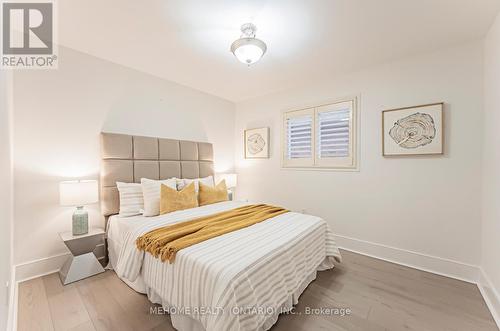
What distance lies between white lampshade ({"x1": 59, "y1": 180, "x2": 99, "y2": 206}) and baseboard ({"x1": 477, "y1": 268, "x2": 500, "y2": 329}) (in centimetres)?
380

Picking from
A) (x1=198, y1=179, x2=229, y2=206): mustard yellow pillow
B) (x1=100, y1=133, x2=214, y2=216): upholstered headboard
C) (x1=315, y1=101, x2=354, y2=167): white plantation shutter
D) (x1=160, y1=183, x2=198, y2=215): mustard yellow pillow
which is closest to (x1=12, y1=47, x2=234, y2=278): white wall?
(x1=100, y1=133, x2=214, y2=216): upholstered headboard

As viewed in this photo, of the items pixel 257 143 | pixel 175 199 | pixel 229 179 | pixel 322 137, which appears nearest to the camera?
pixel 175 199

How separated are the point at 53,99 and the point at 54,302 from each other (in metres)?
2.06

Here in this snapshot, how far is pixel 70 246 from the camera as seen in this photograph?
7.15 ft

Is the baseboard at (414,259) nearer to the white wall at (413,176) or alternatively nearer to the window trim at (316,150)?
the white wall at (413,176)

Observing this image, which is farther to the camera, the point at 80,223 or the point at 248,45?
the point at 80,223

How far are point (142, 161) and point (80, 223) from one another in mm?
1018

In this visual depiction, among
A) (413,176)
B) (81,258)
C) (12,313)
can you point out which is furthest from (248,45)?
(12,313)

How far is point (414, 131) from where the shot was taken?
2.54 metres

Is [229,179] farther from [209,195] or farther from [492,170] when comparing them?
[492,170]

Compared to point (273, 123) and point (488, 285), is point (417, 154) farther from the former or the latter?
point (273, 123)

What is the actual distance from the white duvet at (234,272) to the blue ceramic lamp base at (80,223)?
524 mm

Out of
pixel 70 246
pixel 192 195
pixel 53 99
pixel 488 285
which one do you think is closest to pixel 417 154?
pixel 488 285

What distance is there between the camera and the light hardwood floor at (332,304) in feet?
5.35
